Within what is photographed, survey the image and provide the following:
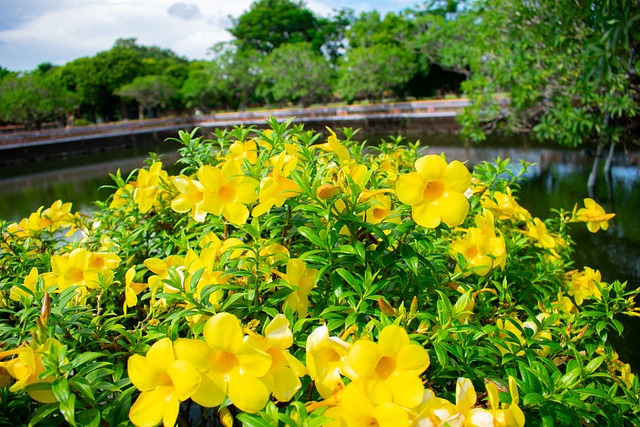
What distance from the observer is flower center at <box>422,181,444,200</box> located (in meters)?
0.92

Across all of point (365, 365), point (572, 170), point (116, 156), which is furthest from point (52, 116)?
point (365, 365)

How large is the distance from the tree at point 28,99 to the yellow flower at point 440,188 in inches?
838

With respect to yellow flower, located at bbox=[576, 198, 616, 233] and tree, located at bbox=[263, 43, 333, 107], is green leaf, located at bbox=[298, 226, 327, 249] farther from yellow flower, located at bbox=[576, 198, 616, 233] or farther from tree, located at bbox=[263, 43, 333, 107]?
tree, located at bbox=[263, 43, 333, 107]

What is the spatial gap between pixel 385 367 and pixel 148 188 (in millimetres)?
961

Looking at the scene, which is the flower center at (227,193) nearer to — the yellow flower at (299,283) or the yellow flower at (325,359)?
the yellow flower at (299,283)

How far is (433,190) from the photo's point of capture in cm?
93

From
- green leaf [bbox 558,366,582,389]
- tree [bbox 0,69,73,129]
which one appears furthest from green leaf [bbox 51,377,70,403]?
tree [bbox 0,69,73,129]

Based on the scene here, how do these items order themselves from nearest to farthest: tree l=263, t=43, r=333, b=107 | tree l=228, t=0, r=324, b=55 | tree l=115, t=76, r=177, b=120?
tree l=263, t=43, r=333, b=107 → tree l=115, t=76, r=177, b=120 → tree l=228, t=0, r=324, b=55

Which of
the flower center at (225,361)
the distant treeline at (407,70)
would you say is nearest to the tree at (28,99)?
the distant treeline at (407,70)

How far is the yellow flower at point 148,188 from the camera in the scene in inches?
54.7

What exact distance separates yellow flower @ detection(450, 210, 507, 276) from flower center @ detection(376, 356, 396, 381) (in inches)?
19.3

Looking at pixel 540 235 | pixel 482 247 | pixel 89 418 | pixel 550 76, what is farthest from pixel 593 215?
pixel 550 76

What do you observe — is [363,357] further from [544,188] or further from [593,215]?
[544,188]

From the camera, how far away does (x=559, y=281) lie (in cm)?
154
